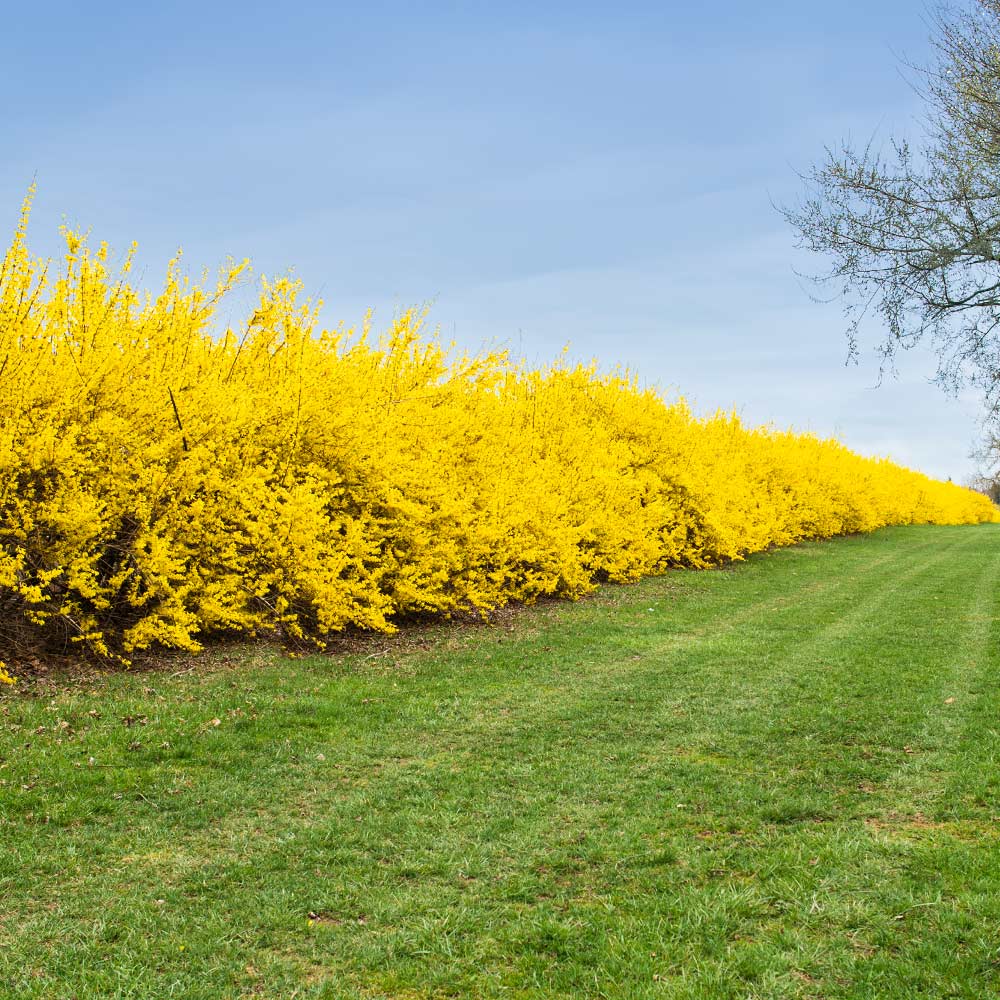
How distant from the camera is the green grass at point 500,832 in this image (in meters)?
3.23

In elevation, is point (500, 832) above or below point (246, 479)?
below

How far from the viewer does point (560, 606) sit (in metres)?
13.9

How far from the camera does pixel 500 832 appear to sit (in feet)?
14.9

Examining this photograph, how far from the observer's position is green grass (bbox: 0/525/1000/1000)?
323 centimetres

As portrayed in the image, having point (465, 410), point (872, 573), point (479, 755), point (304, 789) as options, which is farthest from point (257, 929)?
point (872, 573)

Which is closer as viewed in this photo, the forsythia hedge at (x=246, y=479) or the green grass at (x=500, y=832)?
the green grass at (x=500, y=832)

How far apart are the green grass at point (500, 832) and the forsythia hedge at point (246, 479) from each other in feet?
3.40

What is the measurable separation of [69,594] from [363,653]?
3.09 metres

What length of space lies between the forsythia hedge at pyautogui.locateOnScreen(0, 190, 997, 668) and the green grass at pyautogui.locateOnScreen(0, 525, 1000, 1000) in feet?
3.40

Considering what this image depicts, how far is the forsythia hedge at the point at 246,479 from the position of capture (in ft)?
26.2

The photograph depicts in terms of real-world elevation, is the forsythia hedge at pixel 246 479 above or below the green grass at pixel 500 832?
above

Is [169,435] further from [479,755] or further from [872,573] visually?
[872,573]

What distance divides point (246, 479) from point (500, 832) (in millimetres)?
5594

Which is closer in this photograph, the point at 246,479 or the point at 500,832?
the point at 500,832
